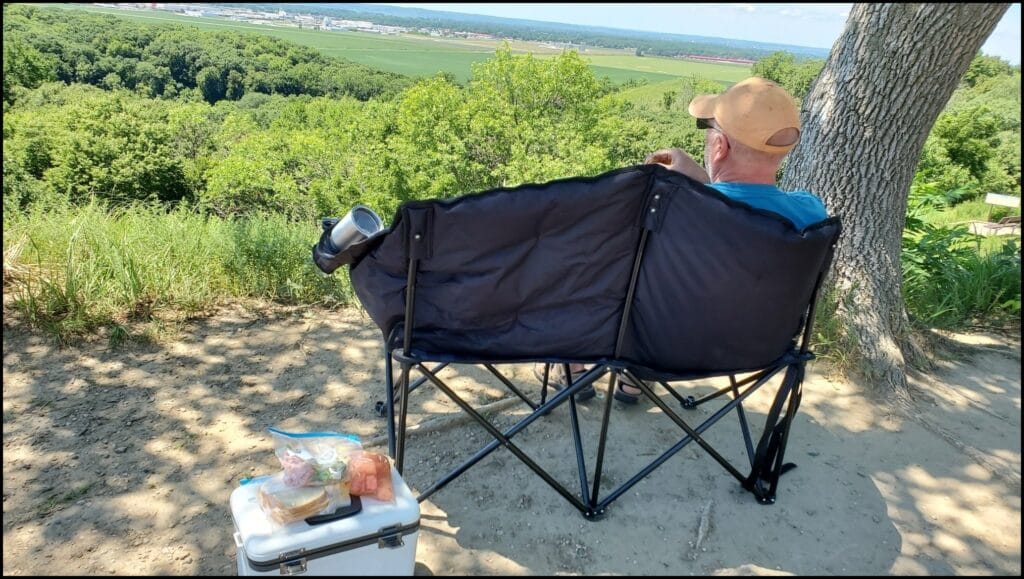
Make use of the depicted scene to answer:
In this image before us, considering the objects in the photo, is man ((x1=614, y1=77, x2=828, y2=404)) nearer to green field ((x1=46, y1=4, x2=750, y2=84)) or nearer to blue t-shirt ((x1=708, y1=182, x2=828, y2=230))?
blue t-shirt ((x1=708, y1=182, x2=828, y2=230))

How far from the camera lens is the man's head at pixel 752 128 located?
7.00 feet

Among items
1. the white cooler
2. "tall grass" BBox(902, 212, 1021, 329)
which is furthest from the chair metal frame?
"tall grass" BBox(902, 212, 1021, 329)

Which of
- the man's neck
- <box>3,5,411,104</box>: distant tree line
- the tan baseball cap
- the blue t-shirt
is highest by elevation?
the tan baseball cap

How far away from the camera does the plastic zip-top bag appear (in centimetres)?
175

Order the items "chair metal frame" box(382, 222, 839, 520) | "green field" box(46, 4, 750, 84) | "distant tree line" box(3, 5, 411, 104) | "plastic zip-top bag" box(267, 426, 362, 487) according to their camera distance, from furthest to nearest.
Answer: "distant tree line" box(3, 5, 411, 104)
"green field" box(46, 4, 750, 84)
"chair metal frame" box(382, 222, 839, 520)
"plastic zip-top bag" box(267, 426, 362, 487)

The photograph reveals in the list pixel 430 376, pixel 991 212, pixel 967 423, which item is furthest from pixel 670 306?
pixel 991 212

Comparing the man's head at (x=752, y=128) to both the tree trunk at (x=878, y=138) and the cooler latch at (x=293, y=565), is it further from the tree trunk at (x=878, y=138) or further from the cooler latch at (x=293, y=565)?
the cooler latch at (x=293, y=565)

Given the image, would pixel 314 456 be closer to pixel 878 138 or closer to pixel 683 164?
pixel 683 164

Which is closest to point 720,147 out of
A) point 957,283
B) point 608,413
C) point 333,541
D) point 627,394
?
point 608,413

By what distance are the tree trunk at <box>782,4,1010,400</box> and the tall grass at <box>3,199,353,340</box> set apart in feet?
9.37

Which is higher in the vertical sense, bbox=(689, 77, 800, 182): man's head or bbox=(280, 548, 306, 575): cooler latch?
bbox=(689, 77, 800, 182): man's head

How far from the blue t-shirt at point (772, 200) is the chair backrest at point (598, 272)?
5.5 inches

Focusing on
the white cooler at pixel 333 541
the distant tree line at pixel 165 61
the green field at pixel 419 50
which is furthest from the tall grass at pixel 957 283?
the distant tree line at pixel 165 61

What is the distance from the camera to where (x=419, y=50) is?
22172mm
